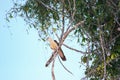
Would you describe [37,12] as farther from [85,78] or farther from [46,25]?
[85,78]

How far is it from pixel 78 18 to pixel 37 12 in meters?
0.82

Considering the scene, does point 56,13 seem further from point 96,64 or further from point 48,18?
point 96,64

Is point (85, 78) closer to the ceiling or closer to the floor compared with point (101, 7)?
closer to the floor

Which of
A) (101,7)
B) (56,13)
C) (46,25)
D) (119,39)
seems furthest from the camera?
(46,25)

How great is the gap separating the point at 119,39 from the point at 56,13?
2.48 feet

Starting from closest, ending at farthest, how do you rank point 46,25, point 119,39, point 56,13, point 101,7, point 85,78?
point 85,78 < point 101,7 < point 119,39 < point 56,13 < point 46,25

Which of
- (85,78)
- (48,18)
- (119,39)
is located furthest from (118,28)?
(48,18)

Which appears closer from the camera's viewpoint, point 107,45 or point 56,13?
point 107,45

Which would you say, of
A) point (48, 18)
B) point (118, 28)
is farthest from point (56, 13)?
point (118, 28)

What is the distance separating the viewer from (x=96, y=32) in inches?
143

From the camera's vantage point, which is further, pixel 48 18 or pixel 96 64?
pixel 48 18

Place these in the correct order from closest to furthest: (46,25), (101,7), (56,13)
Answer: (101,7)
(56,13)
(46,25)

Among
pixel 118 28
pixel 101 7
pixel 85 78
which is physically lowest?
pixel 85 78

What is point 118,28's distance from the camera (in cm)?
359
